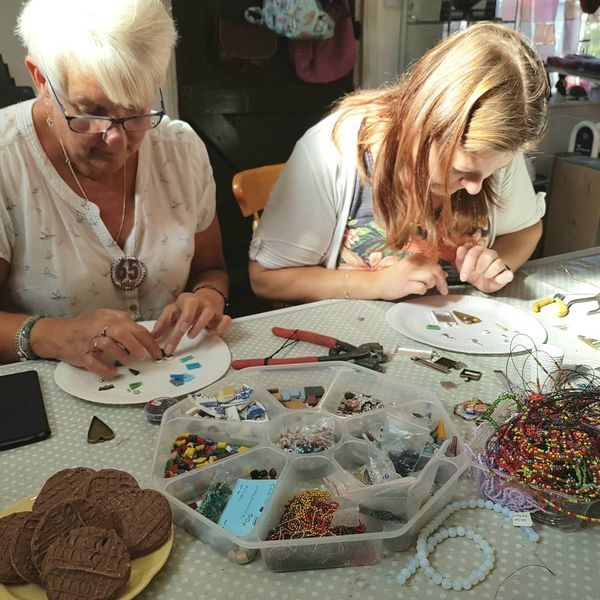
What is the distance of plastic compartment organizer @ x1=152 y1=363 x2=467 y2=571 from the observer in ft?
2.19

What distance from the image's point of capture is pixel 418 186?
1227 millimetres

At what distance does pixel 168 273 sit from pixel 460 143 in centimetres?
66

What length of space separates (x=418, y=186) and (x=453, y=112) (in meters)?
0.17

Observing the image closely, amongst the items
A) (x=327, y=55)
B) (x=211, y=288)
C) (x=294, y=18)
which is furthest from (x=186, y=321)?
(x=327, y=55)

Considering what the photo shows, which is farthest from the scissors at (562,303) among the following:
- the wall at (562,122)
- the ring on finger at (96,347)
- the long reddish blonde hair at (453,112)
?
the wall at (562,122)

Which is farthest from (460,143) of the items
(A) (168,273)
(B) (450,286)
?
(A) (168,273)

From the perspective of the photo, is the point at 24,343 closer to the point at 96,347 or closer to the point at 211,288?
the point at 96,347

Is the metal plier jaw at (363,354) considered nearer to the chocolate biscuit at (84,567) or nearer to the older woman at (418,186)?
the older woman at (418,186)

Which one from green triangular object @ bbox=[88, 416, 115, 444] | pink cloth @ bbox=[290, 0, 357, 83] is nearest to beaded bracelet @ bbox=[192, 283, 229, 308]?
green triangular object @ bbox=[88, 416, 115, 444]

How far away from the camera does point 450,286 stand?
1392 millimetres

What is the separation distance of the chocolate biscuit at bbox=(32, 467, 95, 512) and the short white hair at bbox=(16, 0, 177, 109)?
1.93 ft

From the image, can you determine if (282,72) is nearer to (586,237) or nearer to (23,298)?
(586,237)

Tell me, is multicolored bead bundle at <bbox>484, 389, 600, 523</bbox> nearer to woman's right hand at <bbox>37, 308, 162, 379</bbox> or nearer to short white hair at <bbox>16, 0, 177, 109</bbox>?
woman's right hand at <bbox>37, 308, 162, 379</bbox>

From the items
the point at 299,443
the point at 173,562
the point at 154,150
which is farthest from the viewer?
the point at 154,150
